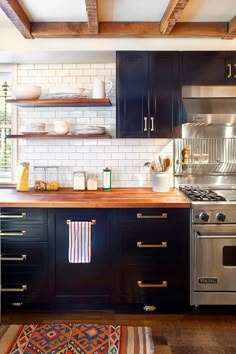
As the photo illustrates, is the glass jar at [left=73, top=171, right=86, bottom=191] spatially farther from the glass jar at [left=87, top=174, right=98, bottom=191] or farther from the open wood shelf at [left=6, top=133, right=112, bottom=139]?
the open wood shelf at [left=6, top=133, right=112, bottom=139]

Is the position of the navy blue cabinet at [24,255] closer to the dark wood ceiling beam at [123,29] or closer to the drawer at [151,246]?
the drawer at [151,246]

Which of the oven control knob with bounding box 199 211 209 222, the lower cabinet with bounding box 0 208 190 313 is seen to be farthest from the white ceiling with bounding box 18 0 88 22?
the oven control knob with bounding box 199 211 209 222

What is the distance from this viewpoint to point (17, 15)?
246 cm

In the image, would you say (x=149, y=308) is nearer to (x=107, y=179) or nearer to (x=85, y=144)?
(x=107, y=179)

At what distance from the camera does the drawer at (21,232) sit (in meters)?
2.65

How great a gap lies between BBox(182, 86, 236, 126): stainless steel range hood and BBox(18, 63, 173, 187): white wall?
1.63 ft

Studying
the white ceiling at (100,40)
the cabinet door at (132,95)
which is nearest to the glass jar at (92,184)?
the cabinet door at (132,95)

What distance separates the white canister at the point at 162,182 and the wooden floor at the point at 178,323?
113cm

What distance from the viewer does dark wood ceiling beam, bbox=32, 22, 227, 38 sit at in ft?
9.25

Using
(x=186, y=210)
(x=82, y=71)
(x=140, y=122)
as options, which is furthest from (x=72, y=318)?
(x=82, y=71)

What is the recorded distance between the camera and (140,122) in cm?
299

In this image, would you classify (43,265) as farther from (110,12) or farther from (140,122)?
(110,12)

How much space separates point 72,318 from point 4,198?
3.85 feet

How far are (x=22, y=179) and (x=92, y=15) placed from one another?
166cm
